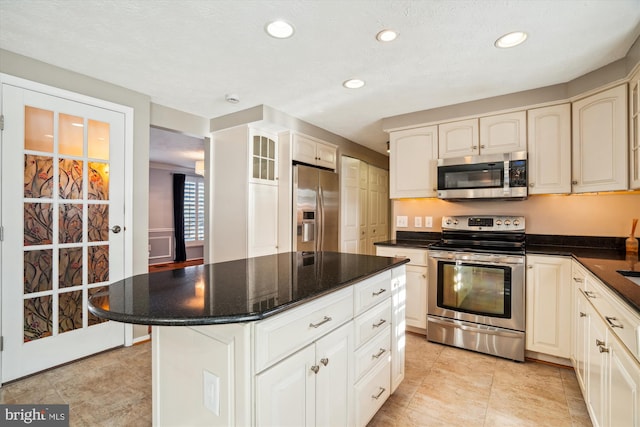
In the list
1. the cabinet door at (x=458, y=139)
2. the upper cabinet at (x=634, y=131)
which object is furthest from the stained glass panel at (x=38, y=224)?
the upper cabinet at (x=634, y=131)

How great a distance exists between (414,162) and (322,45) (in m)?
1.74

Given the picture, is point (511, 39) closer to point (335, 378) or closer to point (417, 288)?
point (417, 288)

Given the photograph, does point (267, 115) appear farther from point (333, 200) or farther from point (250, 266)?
point (250, 266)

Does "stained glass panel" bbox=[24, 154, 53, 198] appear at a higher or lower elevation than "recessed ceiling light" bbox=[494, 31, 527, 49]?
lower

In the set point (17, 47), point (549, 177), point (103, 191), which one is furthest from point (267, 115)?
point (549, 177)

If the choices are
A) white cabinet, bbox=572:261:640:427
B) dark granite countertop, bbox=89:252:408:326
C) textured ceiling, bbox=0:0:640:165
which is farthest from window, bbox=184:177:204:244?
white cabinet, bbox=572:261:640:427

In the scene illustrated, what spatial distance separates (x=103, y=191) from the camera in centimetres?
267

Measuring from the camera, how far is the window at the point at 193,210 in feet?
25.2

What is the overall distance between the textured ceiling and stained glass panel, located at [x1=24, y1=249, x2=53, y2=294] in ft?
4.84

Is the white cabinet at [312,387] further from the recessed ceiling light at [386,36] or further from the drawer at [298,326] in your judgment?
the recessed ceiling light at [386,36]

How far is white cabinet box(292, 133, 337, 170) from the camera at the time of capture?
3619 mm

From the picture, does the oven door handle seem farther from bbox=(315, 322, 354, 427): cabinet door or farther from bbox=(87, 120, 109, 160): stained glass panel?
bbox=(87, 120, 109, 160): stained glass panel

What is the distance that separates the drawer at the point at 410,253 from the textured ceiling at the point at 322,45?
1493 millimetres

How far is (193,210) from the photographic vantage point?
7840mm
